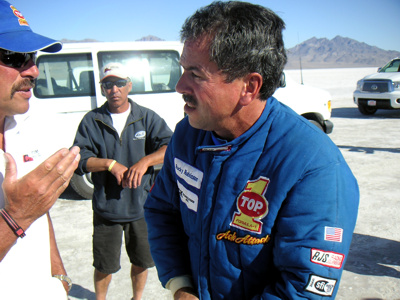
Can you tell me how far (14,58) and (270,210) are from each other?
1.32 m

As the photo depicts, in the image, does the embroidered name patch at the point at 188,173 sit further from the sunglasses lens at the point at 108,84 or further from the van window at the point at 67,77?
the van window at the point at 67,77

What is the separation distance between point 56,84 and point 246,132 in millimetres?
4741

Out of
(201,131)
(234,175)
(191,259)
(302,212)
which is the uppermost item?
(201,131)

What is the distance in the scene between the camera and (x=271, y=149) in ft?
4.27

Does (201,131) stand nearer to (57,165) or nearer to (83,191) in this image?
(57,165)

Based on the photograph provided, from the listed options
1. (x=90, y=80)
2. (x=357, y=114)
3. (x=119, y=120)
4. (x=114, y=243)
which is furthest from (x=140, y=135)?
(x=357, y=114)

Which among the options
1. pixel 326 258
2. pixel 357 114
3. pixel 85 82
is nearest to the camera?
pixel 326 258

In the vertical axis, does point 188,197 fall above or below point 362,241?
above

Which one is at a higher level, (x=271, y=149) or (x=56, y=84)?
(x=56, y=84)

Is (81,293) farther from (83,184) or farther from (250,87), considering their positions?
(250,87)

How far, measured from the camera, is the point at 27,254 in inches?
59.0

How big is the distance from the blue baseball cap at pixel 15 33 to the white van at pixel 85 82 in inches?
144

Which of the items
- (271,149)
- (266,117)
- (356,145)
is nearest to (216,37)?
(266,117)

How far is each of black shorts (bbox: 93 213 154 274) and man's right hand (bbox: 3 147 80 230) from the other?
1.68m
